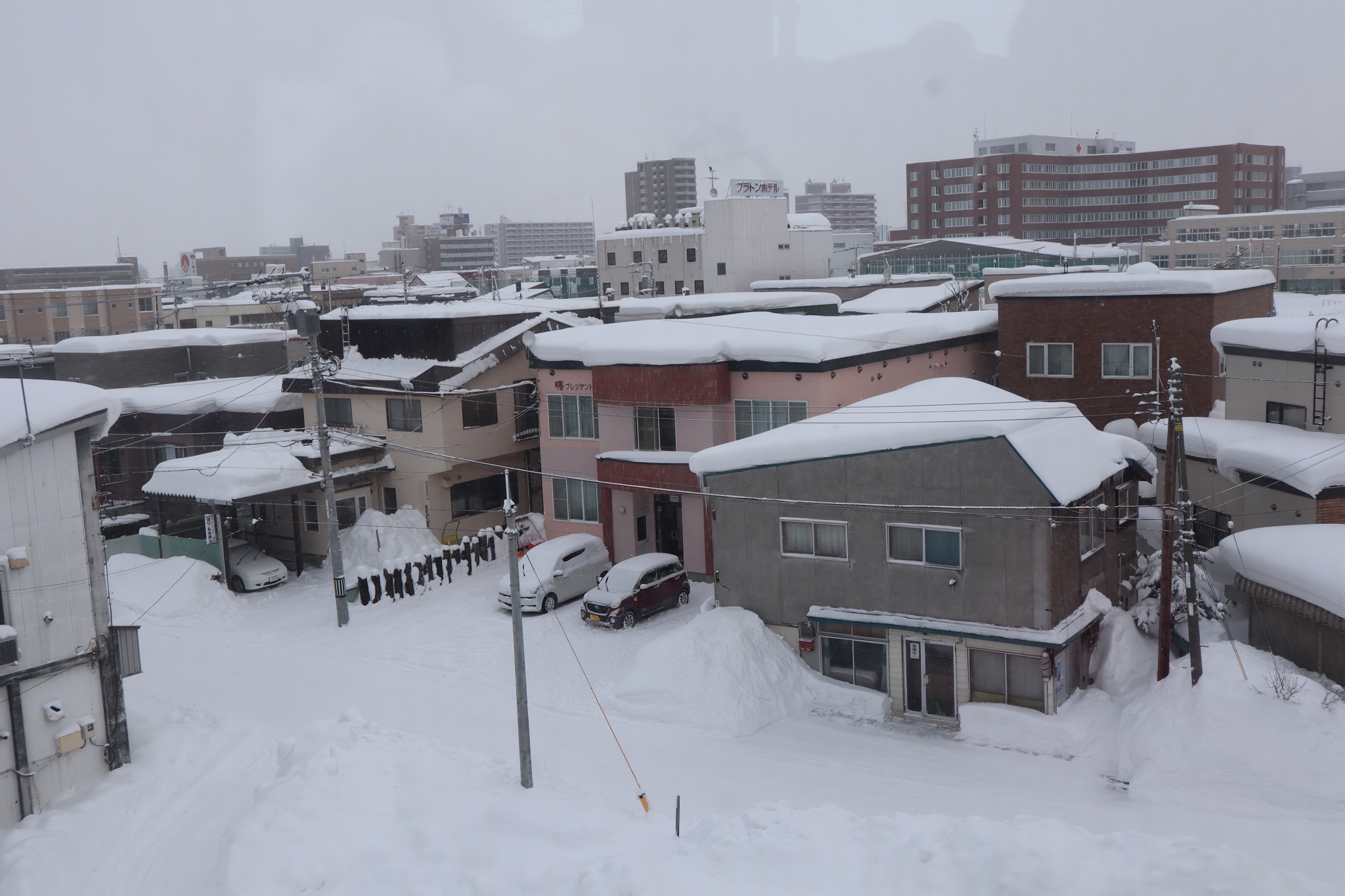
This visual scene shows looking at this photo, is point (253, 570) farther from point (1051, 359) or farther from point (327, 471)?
point (1051, 359)

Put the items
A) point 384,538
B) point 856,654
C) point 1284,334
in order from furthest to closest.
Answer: point 384,538
point 1284,334
point 856,654

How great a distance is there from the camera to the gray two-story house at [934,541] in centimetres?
1856

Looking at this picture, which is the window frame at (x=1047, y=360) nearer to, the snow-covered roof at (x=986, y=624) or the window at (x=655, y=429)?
the snow-covered roof at (x=986, y=624)

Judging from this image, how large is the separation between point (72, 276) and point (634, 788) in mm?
115535

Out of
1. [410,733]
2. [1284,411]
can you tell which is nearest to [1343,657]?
[1284,411]

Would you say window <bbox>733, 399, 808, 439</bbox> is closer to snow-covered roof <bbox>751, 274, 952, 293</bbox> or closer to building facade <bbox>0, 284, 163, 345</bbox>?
snow-covered roof <bbox>751, 274, 952, 293</bbox>

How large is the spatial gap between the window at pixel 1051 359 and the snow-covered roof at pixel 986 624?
33.7 feet

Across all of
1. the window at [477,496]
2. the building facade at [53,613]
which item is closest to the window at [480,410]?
the window at [477,496]

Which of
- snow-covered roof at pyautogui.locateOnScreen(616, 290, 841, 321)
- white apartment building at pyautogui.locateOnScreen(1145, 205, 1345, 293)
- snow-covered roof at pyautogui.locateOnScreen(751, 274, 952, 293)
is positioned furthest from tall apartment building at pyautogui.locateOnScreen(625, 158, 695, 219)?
snow-covered roof at pyautogui.locateOnScreen(616, 290, 841, 321)

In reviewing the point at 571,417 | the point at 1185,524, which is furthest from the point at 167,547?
the point at 1185,524

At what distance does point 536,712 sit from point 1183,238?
77.2 meters

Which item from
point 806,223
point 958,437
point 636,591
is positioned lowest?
point 636,591

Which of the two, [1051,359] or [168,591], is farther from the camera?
[1051,359]

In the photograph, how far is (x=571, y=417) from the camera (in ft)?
97.7
